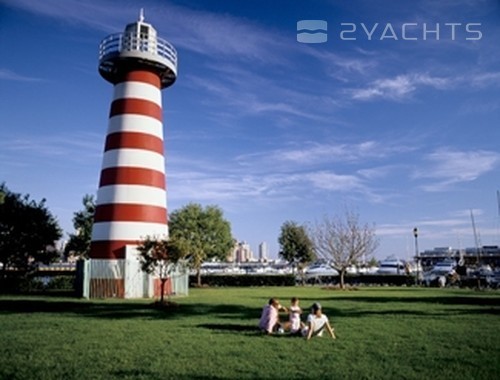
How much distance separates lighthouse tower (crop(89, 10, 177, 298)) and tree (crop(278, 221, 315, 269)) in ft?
110

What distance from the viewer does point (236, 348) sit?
10.6 meters

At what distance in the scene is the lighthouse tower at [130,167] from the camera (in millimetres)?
26281

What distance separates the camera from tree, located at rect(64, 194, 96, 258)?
163 ft

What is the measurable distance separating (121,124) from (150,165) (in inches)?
124

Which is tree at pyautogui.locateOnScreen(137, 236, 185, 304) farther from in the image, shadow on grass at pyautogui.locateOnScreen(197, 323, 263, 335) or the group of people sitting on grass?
the group of people sitting on grass

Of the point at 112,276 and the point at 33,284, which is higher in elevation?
the point at 112,276

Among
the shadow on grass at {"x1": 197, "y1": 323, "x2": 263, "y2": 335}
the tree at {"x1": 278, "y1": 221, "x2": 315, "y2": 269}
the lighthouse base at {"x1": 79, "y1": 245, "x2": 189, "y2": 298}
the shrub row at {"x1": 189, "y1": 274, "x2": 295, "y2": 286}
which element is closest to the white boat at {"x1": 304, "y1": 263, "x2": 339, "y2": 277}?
the tree at {"x1": 278, "y1": 221, "x2": 315, "y2": 269}

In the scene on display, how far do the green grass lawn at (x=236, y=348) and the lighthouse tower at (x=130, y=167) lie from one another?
8.57m

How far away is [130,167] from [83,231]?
26709 mm

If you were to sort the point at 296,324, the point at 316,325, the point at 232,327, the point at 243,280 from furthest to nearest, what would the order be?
the point at 243,280 → the point at 232,327 → the point at 296,324 → the point at 316,325

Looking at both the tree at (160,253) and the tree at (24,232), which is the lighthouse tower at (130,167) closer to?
the tree at (160,253)

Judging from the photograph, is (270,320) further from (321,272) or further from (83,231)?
(321,272)

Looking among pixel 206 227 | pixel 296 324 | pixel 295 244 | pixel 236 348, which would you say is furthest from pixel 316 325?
pixel 295 244

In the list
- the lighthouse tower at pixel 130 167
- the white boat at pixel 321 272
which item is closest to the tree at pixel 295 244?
the white boat at pixel 321 272
